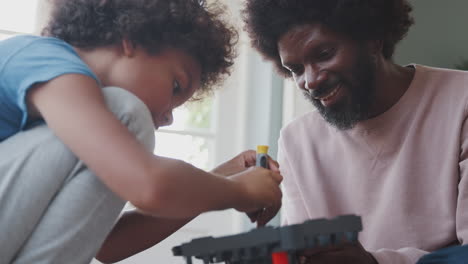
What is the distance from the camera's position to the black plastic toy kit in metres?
0.65

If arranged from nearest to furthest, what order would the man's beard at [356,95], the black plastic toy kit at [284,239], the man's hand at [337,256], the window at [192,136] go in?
the black plastic toy kit at [284,239]
the man's hand at [337,256]
the man's beard at [356,95]
the window at [192,136]

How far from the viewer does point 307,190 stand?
141 cm

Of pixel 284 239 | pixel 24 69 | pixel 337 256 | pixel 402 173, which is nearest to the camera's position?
pixel 284 239

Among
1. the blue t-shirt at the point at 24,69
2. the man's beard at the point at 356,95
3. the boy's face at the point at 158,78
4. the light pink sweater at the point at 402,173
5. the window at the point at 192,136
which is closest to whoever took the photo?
the blue t-shirt at the point at 24,69

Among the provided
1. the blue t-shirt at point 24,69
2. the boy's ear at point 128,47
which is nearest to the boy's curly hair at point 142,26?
the boy's ear at point 128,47

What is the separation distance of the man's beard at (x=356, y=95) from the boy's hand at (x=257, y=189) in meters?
0.46

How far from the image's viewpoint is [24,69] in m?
0.80

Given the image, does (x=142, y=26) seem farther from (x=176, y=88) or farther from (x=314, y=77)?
(x=314, y=77)

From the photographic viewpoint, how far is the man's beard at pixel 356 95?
4.34 feet

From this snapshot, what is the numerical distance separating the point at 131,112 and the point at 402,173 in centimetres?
69

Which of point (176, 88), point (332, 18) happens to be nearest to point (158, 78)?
point (176, 88)

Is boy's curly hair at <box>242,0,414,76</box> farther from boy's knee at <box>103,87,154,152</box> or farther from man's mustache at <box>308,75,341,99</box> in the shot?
boy's knee at <box>103,87,154,152</box>

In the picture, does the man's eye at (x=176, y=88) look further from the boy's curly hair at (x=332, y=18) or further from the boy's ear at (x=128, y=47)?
the boy's curly hair at (x=332, y=18)

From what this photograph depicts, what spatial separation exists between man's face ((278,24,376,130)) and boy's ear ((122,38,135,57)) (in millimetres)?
459
